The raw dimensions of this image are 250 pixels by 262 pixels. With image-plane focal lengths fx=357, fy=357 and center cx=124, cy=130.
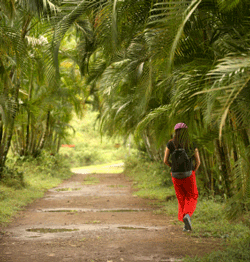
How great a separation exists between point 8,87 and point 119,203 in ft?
14.1

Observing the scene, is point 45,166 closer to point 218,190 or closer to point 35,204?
point 35,204

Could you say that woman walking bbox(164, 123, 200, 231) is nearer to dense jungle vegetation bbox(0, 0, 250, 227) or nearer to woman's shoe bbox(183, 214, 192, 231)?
woman's shoe bbox(183, 214, 192, 231)

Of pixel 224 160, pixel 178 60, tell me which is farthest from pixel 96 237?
pixel 178 60

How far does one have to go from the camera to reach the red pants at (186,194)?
5.64 meters

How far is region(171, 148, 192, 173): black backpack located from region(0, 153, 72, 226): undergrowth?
3372 mm

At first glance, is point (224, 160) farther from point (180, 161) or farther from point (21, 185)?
point (21, 185)

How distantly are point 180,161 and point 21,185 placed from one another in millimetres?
A: 7627

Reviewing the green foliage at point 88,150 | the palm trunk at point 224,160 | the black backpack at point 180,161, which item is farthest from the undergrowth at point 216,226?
the green foliage at point 88,150

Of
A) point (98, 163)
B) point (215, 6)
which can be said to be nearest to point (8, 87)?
point (215, 6)

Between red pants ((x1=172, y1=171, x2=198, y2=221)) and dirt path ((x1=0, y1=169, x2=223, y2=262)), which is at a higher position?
red pants ((x1=172, y1=171, x2=198, y2=221))

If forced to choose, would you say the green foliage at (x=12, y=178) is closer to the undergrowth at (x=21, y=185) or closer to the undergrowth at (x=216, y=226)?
the undergrowth at (x=21, y=185)

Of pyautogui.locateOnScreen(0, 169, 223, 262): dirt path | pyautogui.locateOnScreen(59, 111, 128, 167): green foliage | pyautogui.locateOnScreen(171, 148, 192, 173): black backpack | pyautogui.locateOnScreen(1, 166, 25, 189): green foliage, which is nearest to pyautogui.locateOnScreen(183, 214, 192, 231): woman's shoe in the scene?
pyautogui.locateOnScreen(0, 169, 223, 262): dirt path

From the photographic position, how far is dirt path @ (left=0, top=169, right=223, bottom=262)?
4516 millimetres

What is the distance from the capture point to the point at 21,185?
1171 cm
